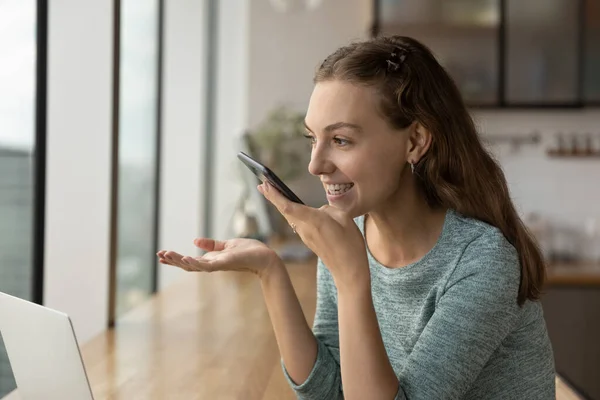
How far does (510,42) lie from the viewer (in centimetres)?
427

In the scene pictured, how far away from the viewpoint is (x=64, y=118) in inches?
85.6

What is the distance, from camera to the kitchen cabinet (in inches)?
167

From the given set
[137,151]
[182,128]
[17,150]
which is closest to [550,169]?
[182,128]

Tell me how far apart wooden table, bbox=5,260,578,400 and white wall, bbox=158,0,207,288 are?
103 centimetres

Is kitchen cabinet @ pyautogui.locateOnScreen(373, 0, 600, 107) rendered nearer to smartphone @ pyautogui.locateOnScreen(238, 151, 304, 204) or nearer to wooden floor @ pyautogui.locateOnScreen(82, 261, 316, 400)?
wooden floor @ pyautogui.locateOnScreen(82, 261, 316, 400)

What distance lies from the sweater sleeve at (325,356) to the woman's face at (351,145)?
27 centimetres

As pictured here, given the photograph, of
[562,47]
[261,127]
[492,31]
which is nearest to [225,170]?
[261,127]

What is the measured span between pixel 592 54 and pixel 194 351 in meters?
3.06

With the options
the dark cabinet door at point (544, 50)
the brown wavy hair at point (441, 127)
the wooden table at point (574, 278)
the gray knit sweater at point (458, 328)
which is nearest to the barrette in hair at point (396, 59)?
the brown wavy hair at point (441, 127)

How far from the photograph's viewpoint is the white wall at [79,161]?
2.14m

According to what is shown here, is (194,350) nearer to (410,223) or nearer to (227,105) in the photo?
(410,223)

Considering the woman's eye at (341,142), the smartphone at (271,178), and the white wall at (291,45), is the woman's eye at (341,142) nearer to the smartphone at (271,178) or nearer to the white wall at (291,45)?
the smartphone at (271,178)

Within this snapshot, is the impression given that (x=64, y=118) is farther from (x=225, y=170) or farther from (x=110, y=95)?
(x=225, y=170)

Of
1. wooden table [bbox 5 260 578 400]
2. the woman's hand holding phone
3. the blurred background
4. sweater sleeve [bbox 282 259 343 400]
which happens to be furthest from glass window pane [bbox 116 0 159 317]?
the woman's hand holding phone
